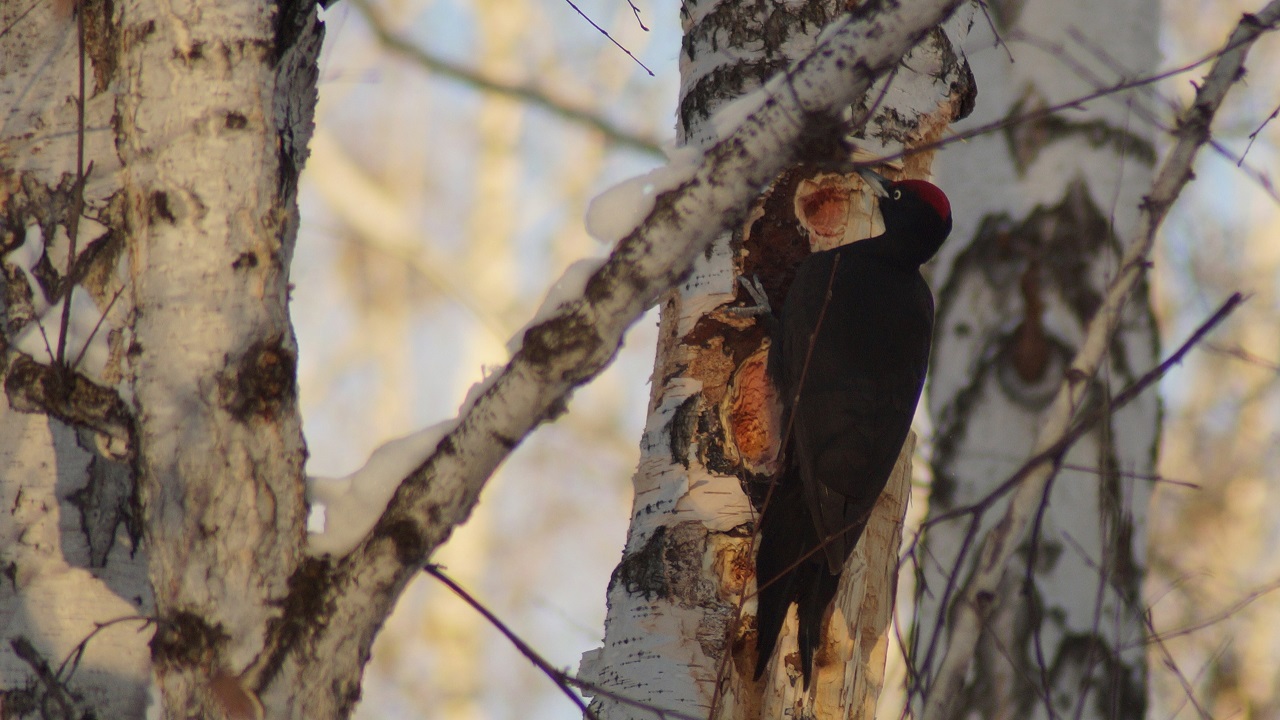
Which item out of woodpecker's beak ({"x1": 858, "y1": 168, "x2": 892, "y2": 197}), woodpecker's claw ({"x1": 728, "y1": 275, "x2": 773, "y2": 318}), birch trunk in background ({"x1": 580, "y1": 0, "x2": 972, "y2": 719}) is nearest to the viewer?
birch trunk in background ({"x1": 580, "y1": 0, "x2": 972, "y2": 719})

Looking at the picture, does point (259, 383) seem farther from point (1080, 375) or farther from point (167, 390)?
point (1080, 375)

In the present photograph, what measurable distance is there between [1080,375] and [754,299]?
139cm

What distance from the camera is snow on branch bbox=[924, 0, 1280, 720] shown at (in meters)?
1.57

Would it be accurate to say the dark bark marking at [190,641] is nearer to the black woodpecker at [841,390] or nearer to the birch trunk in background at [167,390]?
the birch trunk in background at [167,390]

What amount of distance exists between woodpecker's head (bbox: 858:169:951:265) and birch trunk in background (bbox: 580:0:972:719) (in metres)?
0.06

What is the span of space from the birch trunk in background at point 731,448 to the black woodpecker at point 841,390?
0.21 ft

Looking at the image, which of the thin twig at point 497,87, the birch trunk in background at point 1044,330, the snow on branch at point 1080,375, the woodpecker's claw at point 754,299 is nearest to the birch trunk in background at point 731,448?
the woodpecker's claw at point 754,299

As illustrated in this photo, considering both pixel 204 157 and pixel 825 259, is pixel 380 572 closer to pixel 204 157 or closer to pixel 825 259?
pixel 204 157

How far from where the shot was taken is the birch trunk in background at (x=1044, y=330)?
129 inches

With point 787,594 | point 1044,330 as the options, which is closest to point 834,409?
point 787,594

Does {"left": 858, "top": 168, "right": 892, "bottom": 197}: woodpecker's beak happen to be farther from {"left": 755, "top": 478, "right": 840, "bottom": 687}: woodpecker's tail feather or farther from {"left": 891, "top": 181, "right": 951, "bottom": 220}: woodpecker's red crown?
{"left": 755, "top": 478, "right": 840, "bottom": 687}: woodpecker's tail feather

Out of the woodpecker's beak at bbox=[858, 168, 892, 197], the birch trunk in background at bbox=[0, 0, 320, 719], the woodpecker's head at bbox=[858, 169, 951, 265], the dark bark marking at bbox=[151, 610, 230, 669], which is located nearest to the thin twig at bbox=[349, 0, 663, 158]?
the woodpecker's head at bbox=[858, 169, 951, 265]

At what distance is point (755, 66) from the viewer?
282cm

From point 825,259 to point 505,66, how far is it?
722 centimetres
